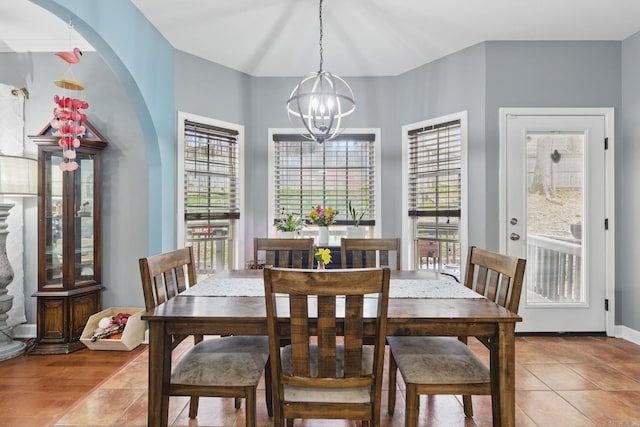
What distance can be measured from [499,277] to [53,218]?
3.46m

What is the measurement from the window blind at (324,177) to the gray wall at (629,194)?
2343 mm

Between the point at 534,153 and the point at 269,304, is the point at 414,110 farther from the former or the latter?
the point at 269,304

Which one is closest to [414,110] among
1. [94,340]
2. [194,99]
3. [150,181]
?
[194,99]

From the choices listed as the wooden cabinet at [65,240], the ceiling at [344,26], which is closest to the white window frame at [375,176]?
the ceiling at [344,26]

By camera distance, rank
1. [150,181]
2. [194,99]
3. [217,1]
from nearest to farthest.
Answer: [217,1], [150,181], [194,99]

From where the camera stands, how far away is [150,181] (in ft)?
10.2

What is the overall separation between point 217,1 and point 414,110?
218 cm

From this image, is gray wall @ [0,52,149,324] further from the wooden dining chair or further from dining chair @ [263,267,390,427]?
the wooden dining chair

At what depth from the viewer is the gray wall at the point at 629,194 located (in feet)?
10.3

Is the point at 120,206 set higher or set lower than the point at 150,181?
lower

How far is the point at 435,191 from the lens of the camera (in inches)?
142

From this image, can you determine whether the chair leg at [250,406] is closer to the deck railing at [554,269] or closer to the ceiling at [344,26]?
the ceiling at [344,26]

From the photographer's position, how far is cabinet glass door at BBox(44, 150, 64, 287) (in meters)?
2.95

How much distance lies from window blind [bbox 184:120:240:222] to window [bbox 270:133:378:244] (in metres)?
0.47
